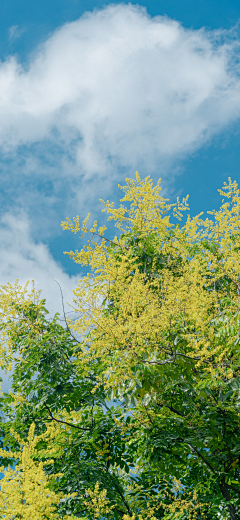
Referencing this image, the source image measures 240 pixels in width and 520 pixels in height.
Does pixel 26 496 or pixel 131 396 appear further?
pixel 131 396

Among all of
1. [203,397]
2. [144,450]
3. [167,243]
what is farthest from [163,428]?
[167,243]

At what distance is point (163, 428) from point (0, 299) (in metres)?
2.81

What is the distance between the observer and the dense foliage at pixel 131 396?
12.6 ft

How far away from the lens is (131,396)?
3.74 metres

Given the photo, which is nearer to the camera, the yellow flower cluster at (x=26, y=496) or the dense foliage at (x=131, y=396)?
the yellow flower cluster at (x=26, y=496)

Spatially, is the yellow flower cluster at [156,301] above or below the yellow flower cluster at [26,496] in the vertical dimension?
above

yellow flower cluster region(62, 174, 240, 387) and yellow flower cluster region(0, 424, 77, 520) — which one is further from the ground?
Result: yellow flower cluster region(62, 174, 240, 387)

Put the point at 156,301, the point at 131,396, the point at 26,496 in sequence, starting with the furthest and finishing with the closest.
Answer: the point at 156,301 → the point at 131,396 → the point at 26,496

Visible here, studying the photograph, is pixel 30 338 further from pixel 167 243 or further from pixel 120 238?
pixel 167 243

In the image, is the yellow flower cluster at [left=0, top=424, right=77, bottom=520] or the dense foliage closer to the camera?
the yellow flower cluster at [left=0, top=424, right=77, bottom=520]

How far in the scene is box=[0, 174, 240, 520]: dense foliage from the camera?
3.85 meters

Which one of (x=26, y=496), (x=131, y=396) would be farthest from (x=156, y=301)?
(x=26, y=496)

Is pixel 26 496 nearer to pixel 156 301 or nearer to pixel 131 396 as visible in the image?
pixel 131 396

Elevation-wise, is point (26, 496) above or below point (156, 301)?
below
